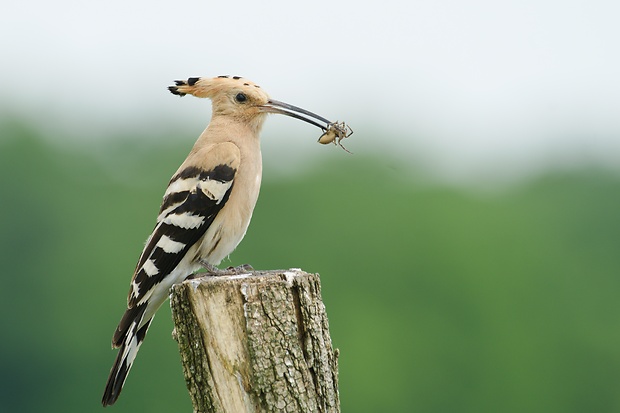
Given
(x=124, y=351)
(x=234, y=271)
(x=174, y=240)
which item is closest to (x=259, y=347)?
(x=234, y=271)

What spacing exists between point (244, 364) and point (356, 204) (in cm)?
1738

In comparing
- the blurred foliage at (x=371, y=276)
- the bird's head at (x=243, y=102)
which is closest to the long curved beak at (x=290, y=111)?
the bird's head at (x=243, y=102)

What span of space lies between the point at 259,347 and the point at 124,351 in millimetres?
1049

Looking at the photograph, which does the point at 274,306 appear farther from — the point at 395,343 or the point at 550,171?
the point at 550,171

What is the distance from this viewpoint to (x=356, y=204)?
21.1 metres

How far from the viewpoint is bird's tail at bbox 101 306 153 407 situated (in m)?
4.58

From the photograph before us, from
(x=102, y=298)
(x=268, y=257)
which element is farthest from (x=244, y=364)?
(x=102, y=298)

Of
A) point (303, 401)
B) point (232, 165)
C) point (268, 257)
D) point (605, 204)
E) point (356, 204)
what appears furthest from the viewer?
point (605, 204)

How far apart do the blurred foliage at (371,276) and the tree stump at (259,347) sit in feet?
42.8

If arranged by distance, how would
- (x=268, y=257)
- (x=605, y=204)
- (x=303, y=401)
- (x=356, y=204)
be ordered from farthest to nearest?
(x=605, y=204)
(x=356, y=204)
(x=268, y=257)
(x=303, y=401)

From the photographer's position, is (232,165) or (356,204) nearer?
(232,165)

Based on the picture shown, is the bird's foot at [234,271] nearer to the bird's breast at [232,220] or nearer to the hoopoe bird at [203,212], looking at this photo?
the hoopoe bird at [203,212]

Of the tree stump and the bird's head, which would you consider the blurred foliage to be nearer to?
the bird's head

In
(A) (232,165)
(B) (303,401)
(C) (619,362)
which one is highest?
(C) (619,362)
